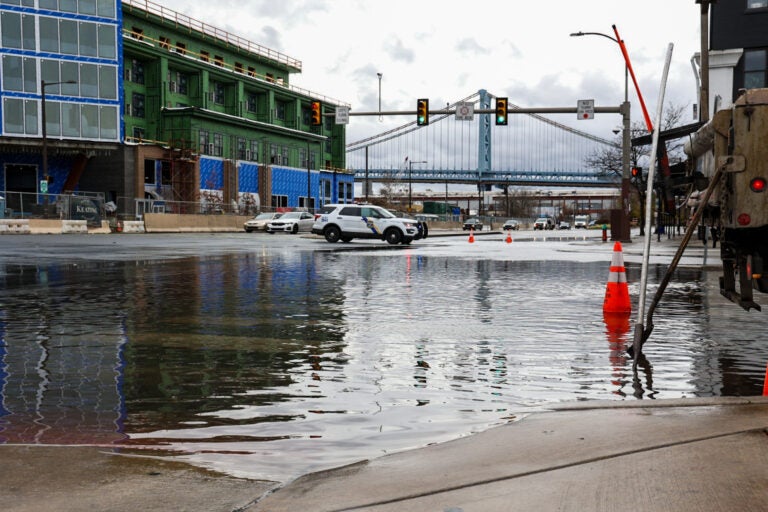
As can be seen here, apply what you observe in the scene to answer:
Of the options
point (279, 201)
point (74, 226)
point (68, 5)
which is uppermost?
point (68, 5)

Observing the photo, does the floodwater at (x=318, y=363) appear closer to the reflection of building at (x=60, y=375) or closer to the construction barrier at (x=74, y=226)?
the reflection of building at (x=60, y=375)

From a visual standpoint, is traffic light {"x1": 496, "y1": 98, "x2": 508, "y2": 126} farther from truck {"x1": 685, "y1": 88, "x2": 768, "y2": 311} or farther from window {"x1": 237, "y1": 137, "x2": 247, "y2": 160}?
window {"x1": 237, "y1": 137, "x2": 247, "y2": 160}

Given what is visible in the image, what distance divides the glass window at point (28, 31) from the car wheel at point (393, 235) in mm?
36930

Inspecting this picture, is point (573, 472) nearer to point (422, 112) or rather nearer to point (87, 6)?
point (422, 112)

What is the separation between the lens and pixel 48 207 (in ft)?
165

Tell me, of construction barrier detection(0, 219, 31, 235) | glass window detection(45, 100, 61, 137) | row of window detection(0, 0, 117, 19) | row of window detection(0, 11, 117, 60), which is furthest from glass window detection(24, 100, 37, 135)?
construction barrier detection(0, 219, 31, 235)

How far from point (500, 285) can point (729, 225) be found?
9.38m

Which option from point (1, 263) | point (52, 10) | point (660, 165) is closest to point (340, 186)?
point (52, 10)

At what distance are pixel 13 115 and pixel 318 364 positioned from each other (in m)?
58.9

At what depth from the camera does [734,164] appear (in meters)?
6.36

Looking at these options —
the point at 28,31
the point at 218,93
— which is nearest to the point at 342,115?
the point at 28,31

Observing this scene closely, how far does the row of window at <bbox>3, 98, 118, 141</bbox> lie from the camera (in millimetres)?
59438

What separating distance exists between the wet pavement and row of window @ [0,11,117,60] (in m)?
51.4

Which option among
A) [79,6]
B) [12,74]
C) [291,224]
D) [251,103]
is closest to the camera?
[291,224]
